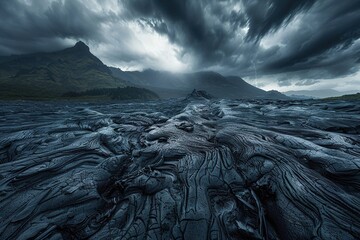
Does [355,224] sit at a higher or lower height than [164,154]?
higher

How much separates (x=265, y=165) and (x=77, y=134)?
794 cm

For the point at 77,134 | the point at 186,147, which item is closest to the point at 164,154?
the point at 186,147

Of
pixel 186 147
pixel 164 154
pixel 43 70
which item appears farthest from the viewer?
pixel 43 70

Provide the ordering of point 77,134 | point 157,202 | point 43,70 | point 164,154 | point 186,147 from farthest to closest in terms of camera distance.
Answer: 1. point 43,70
2. point 77,134
3. point 186,147
4. point 164,154
5. point 157,202

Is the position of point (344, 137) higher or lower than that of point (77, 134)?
higher

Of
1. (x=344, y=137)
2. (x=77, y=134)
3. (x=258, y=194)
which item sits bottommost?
(x=77, y=134)

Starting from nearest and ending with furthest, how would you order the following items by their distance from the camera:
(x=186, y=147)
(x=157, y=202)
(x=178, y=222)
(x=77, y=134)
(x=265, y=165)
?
(x=178, y=222) < (x=157, y=202) < (x=265, y=165) < (x=186, y=147) < (x=77, y=134)

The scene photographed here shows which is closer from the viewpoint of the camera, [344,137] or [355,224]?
[355,224]

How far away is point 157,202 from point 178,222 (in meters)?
0.66

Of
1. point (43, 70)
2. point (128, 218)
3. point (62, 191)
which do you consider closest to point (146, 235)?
point (128, 218)

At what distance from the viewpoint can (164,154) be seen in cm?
522

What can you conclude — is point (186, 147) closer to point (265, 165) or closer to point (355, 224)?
point (265, 165)

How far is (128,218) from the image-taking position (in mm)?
2930

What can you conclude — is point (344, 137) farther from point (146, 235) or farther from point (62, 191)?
point (62, 191)
